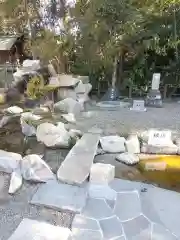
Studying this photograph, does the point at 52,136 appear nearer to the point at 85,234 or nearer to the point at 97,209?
the point at 97,209

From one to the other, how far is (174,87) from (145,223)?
192 inches

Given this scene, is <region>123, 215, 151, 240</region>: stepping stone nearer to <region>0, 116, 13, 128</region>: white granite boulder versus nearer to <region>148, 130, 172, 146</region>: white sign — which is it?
<region>148, 130, 172, 146</region>: white sign

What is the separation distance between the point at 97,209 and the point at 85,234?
359mm

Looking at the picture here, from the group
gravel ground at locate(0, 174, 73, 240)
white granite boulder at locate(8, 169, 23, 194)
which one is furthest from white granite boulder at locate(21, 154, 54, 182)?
gravel ground at locate(0, 174, 73, 240)

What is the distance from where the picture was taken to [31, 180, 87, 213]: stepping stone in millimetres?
2633

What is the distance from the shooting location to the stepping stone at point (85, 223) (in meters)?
2.42

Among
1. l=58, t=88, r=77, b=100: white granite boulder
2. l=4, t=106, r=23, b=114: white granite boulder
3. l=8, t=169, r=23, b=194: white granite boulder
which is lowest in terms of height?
l=8, t=169, r=23, b=194: white granite boulder

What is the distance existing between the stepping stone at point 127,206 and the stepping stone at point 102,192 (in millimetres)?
64

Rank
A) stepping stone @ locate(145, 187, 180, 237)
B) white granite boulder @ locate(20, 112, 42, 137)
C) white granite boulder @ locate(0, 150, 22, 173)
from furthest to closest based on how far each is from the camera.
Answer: white granite boulder @ locate(20, 112, 42, 137), white granite boulder @ locate(0, 150, 22, 173), stepping stone @ locate(145, 187, 180, 237)

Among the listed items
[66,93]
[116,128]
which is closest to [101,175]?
[116,128]

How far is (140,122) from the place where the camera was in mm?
5062

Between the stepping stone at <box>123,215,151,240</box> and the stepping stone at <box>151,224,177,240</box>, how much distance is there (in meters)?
0.04

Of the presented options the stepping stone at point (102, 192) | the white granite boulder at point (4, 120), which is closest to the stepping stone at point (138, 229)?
the stepping stone at point (102, 192)

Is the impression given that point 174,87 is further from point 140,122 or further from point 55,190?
point 55,190
